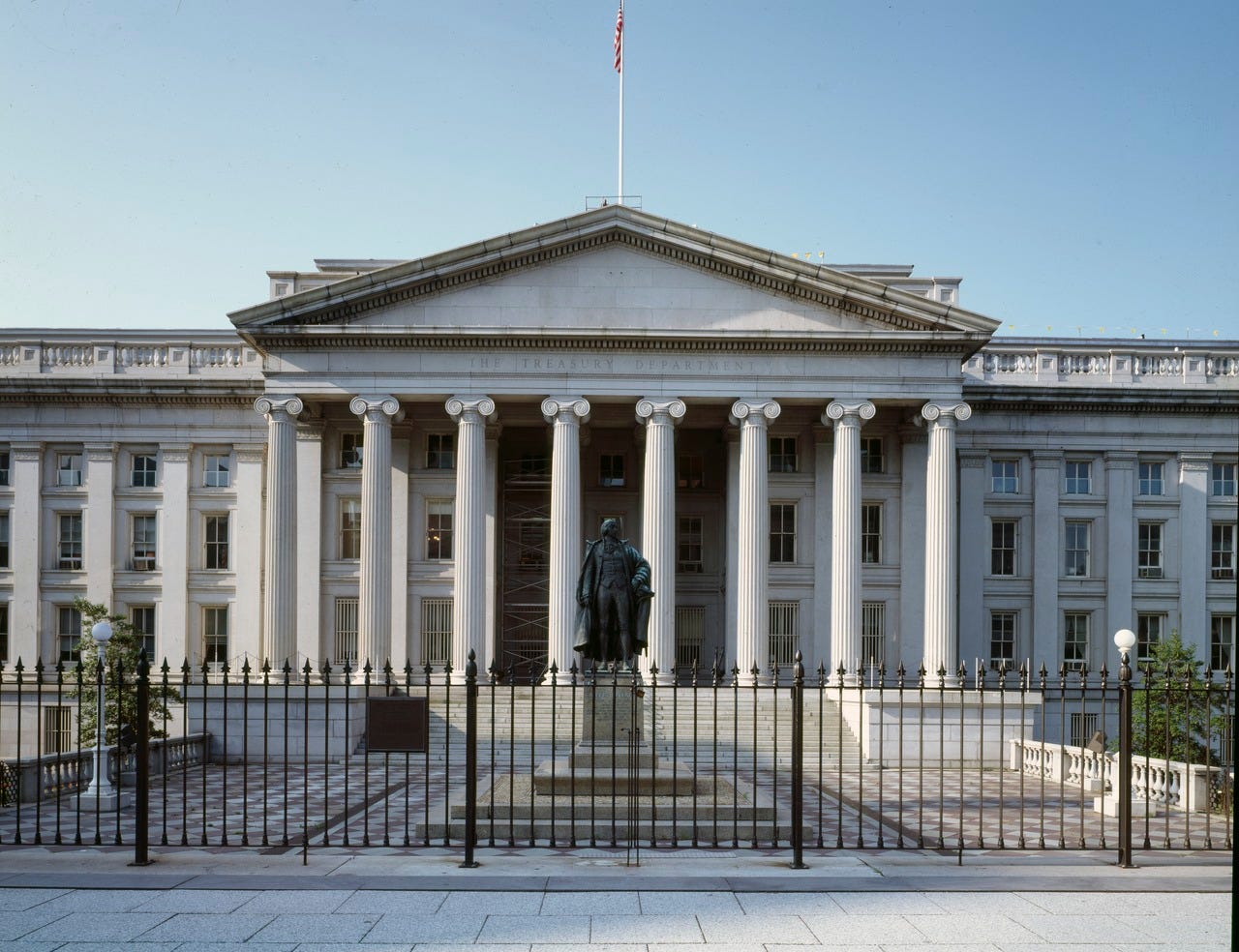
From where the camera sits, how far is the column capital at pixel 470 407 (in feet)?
126

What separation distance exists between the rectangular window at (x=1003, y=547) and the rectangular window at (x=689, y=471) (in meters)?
10.9

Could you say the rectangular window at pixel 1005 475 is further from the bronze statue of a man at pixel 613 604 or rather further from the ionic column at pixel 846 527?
the bronze statue of a man at pixel 613 604

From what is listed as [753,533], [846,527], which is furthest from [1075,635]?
[753,533]

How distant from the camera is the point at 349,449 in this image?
4288 cm

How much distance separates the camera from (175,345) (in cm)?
4475

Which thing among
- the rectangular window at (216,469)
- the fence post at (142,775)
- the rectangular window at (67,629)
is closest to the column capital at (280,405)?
the rectangular window at (216,469)

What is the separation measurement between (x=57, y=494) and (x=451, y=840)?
3326 cm

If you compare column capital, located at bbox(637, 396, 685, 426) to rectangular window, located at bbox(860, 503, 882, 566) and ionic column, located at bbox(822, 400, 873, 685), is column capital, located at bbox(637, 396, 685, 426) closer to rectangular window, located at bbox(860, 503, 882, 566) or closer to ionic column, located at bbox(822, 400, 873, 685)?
ionic column, located at bbox(822, 400, 873, 685)

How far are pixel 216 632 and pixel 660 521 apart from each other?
687 inches

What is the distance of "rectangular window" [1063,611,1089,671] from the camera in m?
44.4

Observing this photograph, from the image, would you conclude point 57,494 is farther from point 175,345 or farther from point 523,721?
point 523,721

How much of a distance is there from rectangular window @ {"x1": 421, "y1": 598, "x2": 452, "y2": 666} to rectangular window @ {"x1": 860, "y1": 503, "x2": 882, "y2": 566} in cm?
1492

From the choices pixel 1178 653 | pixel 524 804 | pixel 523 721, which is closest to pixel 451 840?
pixel 524 804

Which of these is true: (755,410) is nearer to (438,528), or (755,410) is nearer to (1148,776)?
(438,528)
